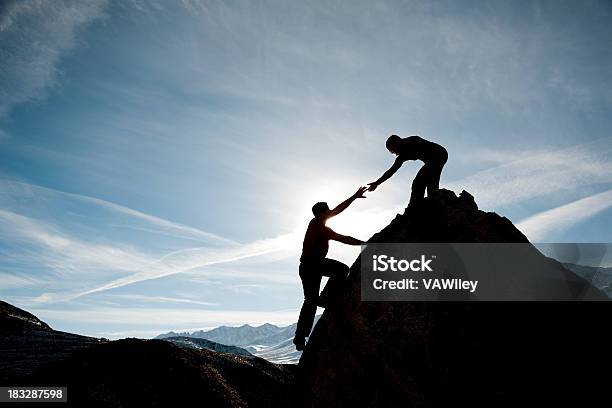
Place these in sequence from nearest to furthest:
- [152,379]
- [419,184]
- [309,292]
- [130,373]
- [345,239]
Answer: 1. [309,292]
2. [345,239]
3. [419,184]
4. [130,373]
5. [152,379]

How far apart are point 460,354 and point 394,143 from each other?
597cm

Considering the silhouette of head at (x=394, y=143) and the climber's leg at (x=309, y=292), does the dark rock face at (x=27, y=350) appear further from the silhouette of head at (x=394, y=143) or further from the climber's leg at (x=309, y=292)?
the silhouette of head at (x=394, y=143)

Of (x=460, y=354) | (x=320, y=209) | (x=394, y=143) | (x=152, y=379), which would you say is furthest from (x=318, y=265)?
(x=152, y=379)

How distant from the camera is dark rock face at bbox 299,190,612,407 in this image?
7613mm

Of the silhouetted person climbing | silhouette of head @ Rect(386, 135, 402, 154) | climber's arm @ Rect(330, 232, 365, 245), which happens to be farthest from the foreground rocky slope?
silhouette of head @ Rect(386, 135, 402, 154)

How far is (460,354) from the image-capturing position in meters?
8.05

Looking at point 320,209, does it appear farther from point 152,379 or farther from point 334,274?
point 152,379

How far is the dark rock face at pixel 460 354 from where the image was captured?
761 cm

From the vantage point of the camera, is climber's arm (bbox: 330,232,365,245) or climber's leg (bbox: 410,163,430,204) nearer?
climber's arm (bbox: 330,232,365,245)

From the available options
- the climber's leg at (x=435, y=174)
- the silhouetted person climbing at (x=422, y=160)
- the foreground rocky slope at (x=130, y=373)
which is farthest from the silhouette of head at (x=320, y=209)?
the foreground rocky slope at (x=130, y=373)

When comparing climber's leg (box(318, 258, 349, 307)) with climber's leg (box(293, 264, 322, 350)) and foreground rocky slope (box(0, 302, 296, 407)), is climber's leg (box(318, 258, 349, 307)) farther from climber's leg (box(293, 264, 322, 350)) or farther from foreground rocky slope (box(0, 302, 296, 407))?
foreground rocky slope (box(0, 302, 296, 407))

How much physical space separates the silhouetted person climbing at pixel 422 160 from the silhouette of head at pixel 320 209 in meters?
1.35

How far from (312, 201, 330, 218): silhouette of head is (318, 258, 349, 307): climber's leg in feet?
4.09

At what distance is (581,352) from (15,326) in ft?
94.2
